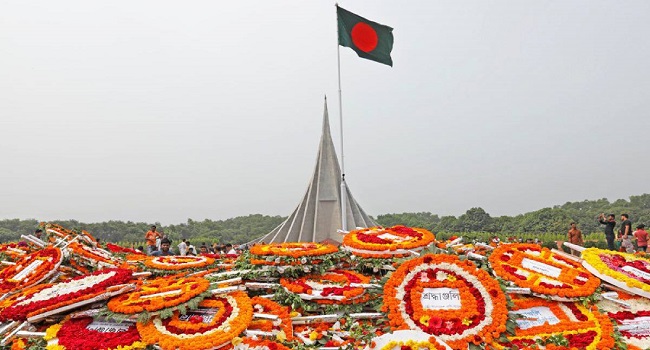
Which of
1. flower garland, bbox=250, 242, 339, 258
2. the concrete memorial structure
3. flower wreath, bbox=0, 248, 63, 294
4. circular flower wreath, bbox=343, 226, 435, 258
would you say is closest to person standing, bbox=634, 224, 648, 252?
circular flower wreath, bbox=343, 226, 435, 258

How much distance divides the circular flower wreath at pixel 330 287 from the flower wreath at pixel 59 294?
1872 millimetres

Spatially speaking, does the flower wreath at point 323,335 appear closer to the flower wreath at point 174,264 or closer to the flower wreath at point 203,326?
the flower wreath at point 203,326

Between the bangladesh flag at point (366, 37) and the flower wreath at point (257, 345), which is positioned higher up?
the bangladesh flag at point (366, 37)

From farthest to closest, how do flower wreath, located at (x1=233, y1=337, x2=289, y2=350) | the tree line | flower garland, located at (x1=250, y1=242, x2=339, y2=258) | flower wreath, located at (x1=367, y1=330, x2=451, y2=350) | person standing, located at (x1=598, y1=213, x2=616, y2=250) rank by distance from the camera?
the tree line
person standing, located at (x1=598, y1=213, x2=616, y2=250)
flower garland, located at (x1=250, y1=242, x2=339, y2=258)
flower wreath, located at (x1=233, y1=337, x2=289, y2=350)
flower wreath, located at (x1=367, y1=330, x2=451, y2=350)

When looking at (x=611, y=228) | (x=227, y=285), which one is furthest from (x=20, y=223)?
(x=611, y=228)

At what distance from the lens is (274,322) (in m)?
3.96

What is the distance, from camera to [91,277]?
4969mm

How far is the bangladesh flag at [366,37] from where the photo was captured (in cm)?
1287

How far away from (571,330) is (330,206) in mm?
13421

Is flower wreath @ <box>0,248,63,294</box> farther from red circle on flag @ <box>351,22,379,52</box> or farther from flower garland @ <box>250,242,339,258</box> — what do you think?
red circle on flag @ <box>351,22,379,52</box>

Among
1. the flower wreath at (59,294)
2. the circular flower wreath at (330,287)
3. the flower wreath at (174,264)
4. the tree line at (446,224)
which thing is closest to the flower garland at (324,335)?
the circular flower wreath at (330,287)

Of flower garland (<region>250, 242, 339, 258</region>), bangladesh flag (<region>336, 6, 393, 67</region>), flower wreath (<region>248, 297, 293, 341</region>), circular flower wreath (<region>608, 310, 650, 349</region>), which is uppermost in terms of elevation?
bangladesh flag (<region>336, 6, 393, 67</region>)

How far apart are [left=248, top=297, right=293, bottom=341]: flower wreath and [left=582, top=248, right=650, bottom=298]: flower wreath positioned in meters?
3.26

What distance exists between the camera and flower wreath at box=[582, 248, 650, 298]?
4188mm
